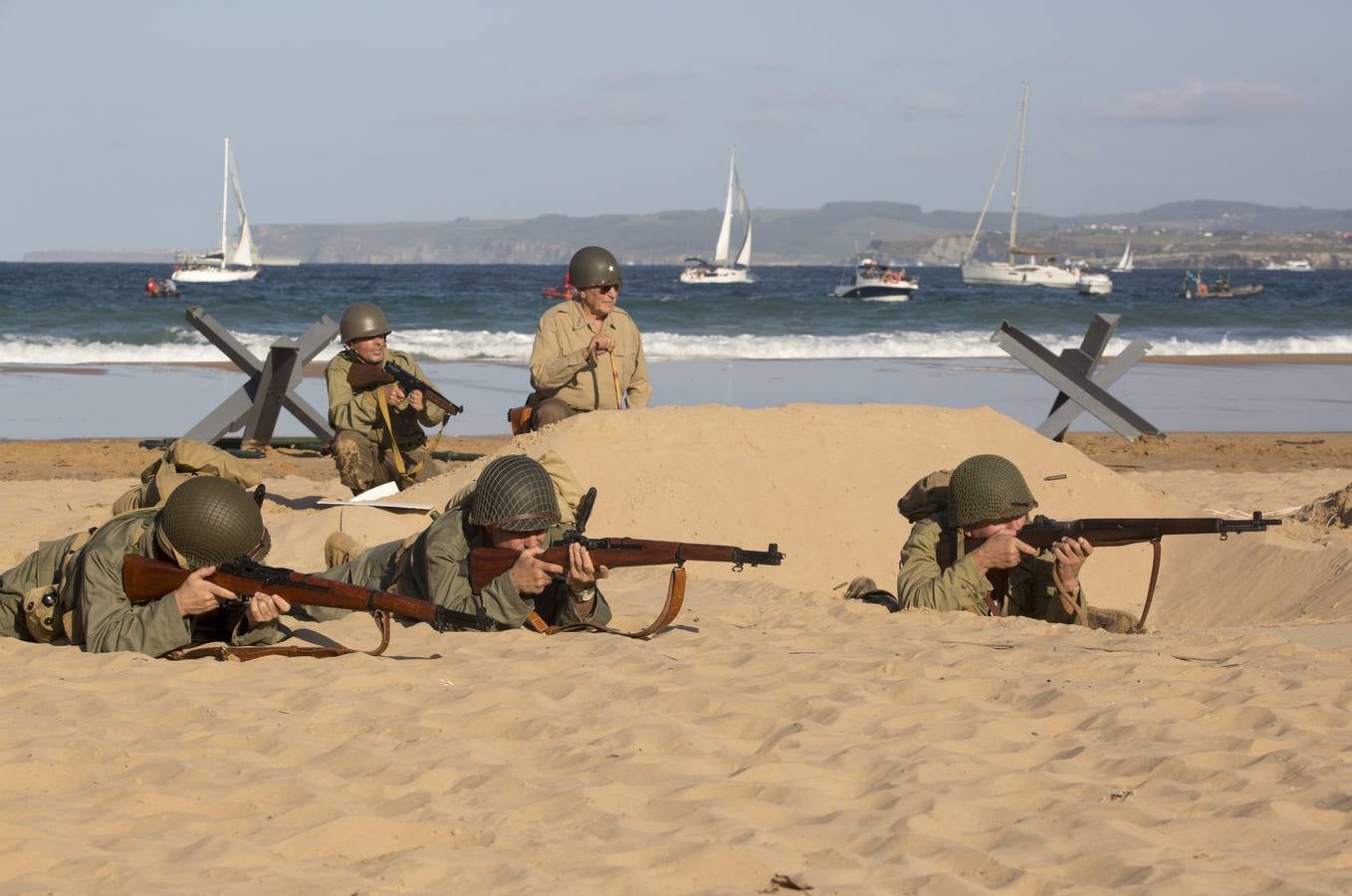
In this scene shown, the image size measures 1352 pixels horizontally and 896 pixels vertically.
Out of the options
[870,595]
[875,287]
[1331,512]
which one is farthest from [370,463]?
[875,287]

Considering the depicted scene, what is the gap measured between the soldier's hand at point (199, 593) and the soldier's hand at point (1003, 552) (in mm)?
3156

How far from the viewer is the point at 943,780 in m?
4.51

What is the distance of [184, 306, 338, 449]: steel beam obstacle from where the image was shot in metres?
12.8

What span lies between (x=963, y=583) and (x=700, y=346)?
27.4 metres

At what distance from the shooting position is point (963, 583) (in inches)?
268

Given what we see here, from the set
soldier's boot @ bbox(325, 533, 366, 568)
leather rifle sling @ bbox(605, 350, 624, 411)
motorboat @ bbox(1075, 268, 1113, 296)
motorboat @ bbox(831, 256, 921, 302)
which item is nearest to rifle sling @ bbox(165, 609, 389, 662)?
soldier's boot @ bbox(325, 533, 366, 568)

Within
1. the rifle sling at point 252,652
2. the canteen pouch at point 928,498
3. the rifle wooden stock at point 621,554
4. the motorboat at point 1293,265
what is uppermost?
the motorboat at point 1293,265

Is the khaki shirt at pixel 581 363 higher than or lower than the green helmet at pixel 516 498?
higher

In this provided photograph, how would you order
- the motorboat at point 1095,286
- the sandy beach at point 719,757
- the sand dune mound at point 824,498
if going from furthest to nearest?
the motorboat at point 1095,286 < the sand dune mound at point 824,498 < the sandy beach at point 719,757

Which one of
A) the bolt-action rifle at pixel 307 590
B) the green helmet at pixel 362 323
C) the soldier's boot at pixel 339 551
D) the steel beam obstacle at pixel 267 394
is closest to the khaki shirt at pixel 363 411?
the green helmet at pixel 362 323

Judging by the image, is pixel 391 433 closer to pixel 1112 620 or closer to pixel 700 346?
pixel 1112 620

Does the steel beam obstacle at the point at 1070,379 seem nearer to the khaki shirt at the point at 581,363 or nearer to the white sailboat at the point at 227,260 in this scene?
the khaki shirt at the point at 581,363

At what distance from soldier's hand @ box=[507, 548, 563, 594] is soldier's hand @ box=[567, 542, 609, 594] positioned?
Answer: 70 mm

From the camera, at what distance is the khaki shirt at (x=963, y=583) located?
681 cm
